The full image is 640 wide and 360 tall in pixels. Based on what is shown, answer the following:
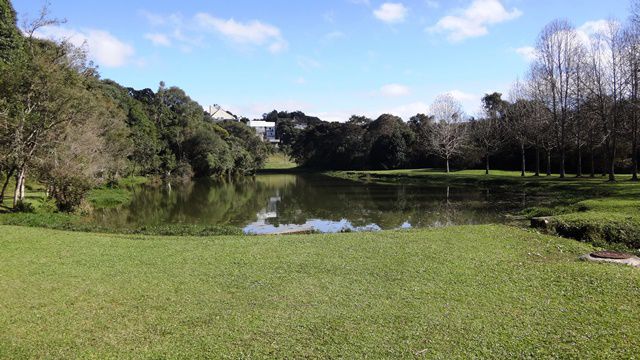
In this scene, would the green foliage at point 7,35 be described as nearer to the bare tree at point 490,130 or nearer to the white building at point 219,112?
the bare tree at point 490,130

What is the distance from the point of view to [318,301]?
8641mm

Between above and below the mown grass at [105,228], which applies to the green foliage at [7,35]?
above

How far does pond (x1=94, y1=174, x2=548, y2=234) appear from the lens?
82.4 ft

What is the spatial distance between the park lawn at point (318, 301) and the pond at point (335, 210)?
9744 millimetres

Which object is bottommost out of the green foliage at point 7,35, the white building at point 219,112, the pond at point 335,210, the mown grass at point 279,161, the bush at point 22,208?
the pond at point 335,210

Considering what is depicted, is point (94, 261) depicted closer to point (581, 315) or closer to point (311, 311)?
point (311, 311)

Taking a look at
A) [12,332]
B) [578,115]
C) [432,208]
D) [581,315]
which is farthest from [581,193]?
[12,332]

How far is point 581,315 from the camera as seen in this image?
7.61 m

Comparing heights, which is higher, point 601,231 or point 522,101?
point 522,101

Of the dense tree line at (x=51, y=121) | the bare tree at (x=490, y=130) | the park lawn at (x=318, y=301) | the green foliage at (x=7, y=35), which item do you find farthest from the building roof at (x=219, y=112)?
the park lawn at (x=318, y=301)

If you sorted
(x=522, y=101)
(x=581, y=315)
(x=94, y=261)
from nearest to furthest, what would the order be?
(x=581, y=315), (x=94, y=261), (x=522, y=101)

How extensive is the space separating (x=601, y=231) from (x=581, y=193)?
17.8m

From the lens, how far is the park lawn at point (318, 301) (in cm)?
657

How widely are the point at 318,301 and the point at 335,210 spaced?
75.0ft
